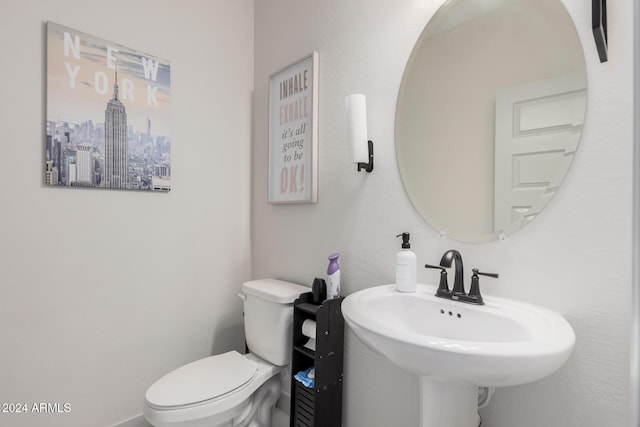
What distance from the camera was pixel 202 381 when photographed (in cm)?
132

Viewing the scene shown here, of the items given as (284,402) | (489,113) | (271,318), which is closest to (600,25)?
(489,113)

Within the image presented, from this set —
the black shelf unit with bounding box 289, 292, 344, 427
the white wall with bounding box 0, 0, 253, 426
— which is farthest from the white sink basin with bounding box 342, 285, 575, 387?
the white wall with bounding box 0, 0, 253, 426

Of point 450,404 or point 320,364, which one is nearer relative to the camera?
point 450,404

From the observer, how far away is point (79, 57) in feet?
4.60

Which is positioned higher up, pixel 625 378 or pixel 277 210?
pixel 277 210

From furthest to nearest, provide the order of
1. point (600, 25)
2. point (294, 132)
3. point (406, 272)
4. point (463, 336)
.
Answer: point (294, 132), point (406, 272), point (463, 336), point (600, 25)

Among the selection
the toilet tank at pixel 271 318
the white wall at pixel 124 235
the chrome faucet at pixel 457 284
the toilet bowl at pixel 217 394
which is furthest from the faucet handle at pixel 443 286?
the white wall at pixel 124 235

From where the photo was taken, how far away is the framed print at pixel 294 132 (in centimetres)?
157

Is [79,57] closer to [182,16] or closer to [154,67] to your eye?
[154,67]

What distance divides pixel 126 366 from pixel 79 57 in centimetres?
142

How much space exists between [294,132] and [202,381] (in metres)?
1.22

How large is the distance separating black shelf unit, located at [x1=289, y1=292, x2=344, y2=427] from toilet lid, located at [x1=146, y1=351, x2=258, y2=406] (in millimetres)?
223

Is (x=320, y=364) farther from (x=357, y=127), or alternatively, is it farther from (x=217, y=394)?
(x=357, y=127)

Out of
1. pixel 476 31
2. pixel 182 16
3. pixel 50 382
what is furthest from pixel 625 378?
pixel 182 16
